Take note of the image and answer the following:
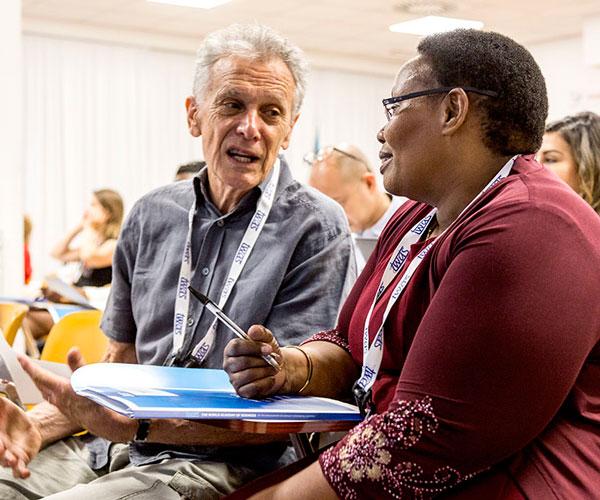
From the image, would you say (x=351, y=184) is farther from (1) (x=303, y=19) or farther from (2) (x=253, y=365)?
(1) (x=303, y=19)

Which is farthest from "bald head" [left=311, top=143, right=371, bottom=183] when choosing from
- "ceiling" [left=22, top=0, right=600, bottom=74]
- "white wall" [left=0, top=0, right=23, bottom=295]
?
"ceiling" [left=22, top=0, right=600, bottom=74]

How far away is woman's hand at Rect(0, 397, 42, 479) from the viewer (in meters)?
1.71

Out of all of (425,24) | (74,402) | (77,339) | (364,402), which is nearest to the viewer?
(364,402)

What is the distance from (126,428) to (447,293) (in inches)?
29.6

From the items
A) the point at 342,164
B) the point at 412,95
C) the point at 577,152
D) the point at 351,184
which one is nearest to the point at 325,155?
the point at 342,164

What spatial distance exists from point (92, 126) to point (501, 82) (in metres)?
9.27

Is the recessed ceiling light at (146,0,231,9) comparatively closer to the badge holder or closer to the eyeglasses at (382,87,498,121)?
the eyeglasses at (382,87,498,121)

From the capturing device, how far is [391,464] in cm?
129

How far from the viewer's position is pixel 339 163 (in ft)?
18.2

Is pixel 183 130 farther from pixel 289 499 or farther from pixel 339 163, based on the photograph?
pixel 289 499

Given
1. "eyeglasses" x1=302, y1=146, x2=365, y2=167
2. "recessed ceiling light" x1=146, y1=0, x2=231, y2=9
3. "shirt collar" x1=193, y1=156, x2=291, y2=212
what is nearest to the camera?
"shirt collar" x1=193, y1=156, x2=291, y2=212

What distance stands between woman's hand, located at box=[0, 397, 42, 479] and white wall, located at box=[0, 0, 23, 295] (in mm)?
4065

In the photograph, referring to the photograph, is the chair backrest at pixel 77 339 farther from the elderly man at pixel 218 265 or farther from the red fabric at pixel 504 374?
the red fabric at pixel 504 374

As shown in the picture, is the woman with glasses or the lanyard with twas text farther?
the lanyard with twas text
